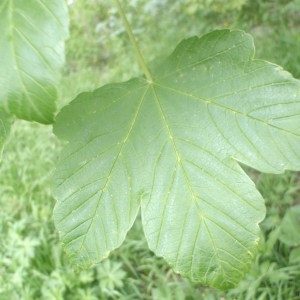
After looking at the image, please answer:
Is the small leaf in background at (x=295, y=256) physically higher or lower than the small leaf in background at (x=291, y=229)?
lower

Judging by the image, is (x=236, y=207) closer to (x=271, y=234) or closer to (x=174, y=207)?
(x=174, y=207)

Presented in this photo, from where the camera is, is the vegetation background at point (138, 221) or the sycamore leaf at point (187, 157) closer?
the sycamore leaf at point (187, 157)

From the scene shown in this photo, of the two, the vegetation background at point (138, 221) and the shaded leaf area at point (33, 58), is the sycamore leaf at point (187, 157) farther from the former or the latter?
the vegetation background at point (138, 221)

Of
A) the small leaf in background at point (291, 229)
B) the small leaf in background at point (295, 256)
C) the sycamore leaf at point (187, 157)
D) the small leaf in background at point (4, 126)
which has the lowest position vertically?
the small leaf in background at point (295, 256)

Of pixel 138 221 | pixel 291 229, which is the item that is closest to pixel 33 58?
pixel 291 229

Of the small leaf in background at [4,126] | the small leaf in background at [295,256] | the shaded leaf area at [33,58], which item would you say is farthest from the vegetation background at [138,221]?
the shaded leaf area at [33,58]

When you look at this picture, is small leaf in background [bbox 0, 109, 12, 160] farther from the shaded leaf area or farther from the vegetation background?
the vegetation background

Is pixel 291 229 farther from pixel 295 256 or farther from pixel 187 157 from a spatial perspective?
pixel 187 157

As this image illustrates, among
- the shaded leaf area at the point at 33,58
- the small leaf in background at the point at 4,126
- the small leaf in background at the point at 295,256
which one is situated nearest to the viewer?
the shaded leaf area at the point at 33,58
